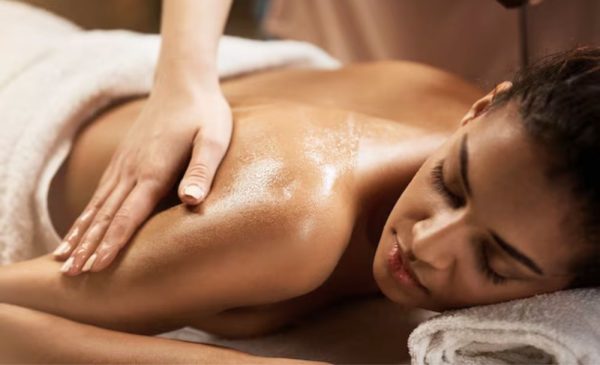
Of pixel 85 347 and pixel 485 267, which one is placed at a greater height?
pixel 485 267

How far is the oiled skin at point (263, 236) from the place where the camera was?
724 mm

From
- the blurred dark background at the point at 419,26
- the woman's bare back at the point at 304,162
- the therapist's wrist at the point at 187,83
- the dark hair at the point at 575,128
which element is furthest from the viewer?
the blurred dark background at the point at 419,26

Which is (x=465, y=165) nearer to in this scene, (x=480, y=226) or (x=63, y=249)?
(x=480, y=226)

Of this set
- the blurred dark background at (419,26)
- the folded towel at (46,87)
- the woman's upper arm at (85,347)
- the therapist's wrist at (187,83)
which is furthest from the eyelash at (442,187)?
the blurred dark background at (419,26)

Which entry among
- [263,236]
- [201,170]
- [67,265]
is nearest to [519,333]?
[263,236]

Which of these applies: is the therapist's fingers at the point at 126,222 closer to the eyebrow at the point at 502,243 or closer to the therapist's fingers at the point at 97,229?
the therapist's fingers at the point at 97,229

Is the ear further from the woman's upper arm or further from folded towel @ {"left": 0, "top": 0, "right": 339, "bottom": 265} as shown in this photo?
folded towel @ {"left": 0, "top": 0, "right": 339, "bottom": 265}

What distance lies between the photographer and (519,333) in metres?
0.69

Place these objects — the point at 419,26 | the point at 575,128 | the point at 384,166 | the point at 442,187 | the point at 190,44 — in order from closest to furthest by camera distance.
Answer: the point at 575,128 < the point at 442,187 < the point at 384,166 < the point at 190,44 < the point at 419,26

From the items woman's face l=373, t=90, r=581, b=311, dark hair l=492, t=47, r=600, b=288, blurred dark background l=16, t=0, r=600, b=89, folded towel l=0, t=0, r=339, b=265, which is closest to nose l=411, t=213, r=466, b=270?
woman's face l=373, t=90, r=581, b=311

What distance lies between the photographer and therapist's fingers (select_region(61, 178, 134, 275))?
761 millimetres

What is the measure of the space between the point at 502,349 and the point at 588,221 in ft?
0.56

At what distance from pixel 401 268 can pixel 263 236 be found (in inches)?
6.5

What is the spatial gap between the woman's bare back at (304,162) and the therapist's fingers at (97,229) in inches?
2.2
